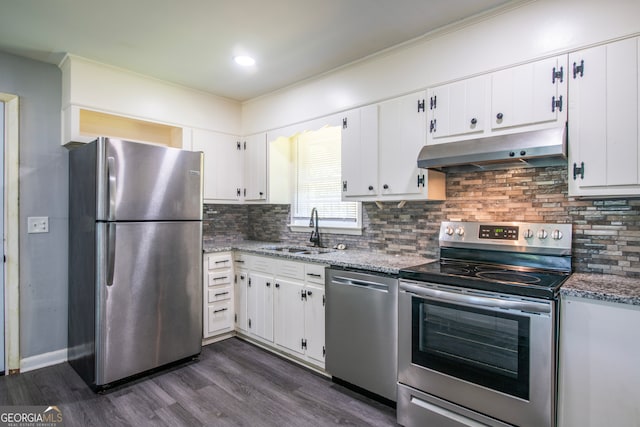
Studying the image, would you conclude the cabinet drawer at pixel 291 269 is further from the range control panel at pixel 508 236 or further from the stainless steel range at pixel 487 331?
the range control panel at pixel 508 236

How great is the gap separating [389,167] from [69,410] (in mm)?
2742

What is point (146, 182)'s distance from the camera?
2684 mm

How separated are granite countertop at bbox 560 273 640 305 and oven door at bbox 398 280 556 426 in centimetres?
15

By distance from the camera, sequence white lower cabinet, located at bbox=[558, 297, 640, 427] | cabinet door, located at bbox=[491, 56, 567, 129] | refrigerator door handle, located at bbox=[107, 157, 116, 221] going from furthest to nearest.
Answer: refrigerator door handle, located at bbox=[107, 157, 116, 221] < cabinet door, located at bbox=[491, 56, 567, 129] < white lower cabinet, located at bbox=[558, 297, 640, 427]

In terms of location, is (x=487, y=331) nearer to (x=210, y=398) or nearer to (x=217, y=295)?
(x=210, y=398)

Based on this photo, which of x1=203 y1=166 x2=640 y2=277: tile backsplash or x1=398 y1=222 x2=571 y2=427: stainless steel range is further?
x1=203 y1=166 x2=640 y2=277: tile backsplash

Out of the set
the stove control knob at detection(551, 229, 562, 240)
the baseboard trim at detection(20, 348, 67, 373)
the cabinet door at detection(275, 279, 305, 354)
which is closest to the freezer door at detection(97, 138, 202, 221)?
the cabinet door at detection(275, 279, 305, 354)

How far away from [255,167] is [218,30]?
164 cm

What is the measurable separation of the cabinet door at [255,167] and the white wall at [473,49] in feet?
2.05

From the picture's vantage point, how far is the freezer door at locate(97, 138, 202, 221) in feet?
8.21

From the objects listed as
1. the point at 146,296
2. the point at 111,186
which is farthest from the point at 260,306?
the point at 111,186

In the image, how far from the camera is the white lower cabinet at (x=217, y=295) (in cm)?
333

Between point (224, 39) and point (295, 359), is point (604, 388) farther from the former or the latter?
point (224, 39)

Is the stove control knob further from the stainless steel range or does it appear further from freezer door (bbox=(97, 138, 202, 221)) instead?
freezer door (bbox=(97, 138, 202, 221))
